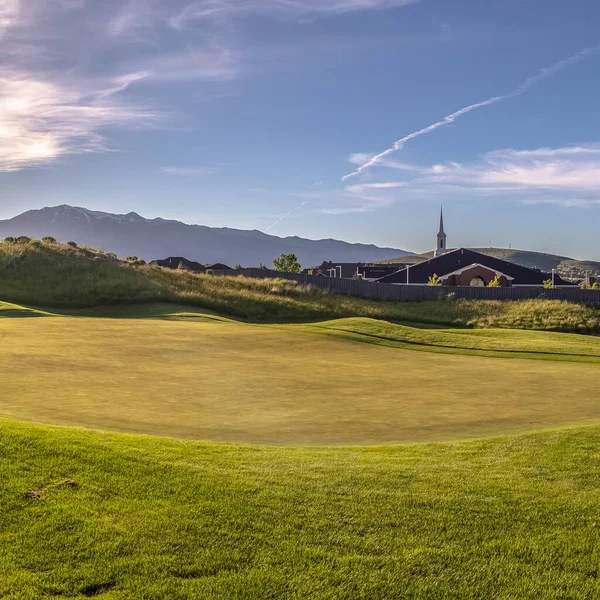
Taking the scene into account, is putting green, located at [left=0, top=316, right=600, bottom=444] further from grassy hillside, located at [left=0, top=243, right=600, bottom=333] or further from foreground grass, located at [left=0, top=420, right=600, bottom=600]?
grassy hillside, located at [left=0, top=243, right=600, bottom=333]

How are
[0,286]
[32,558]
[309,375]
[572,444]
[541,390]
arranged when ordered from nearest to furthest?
[32,558] < [572,444] < [541,390] < [309,375] < [0,286]

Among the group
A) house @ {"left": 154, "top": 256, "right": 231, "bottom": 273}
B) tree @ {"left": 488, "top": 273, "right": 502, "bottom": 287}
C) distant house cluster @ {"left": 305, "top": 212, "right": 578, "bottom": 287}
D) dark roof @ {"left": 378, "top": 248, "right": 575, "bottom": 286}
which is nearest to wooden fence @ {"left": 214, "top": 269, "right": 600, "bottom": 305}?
tree @ {"left": 488, "top": 273, "right": 502, "bottom": 287}

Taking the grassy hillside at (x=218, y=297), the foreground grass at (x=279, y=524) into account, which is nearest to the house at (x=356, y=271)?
the grassy hillside at (x=218, y=297)

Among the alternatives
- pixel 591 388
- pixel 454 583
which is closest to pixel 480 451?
pixel 454 583

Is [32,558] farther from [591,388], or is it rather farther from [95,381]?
[591,388]

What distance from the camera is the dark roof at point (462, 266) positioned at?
85875 millimetres

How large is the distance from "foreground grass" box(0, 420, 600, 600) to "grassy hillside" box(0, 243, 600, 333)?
3259 cm

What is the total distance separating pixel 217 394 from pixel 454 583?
9.87m

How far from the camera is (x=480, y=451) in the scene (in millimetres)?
10273

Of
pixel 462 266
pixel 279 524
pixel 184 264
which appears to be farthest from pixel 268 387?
pixel 184 264

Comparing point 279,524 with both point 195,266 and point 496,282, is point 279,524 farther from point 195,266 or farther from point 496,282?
point 195,266

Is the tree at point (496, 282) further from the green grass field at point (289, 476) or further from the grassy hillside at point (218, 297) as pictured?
the green grass field at point (289, 476)

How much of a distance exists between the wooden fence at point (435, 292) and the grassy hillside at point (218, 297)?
3313 millimetres

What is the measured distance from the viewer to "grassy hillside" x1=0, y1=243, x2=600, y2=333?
4162 centimetres
